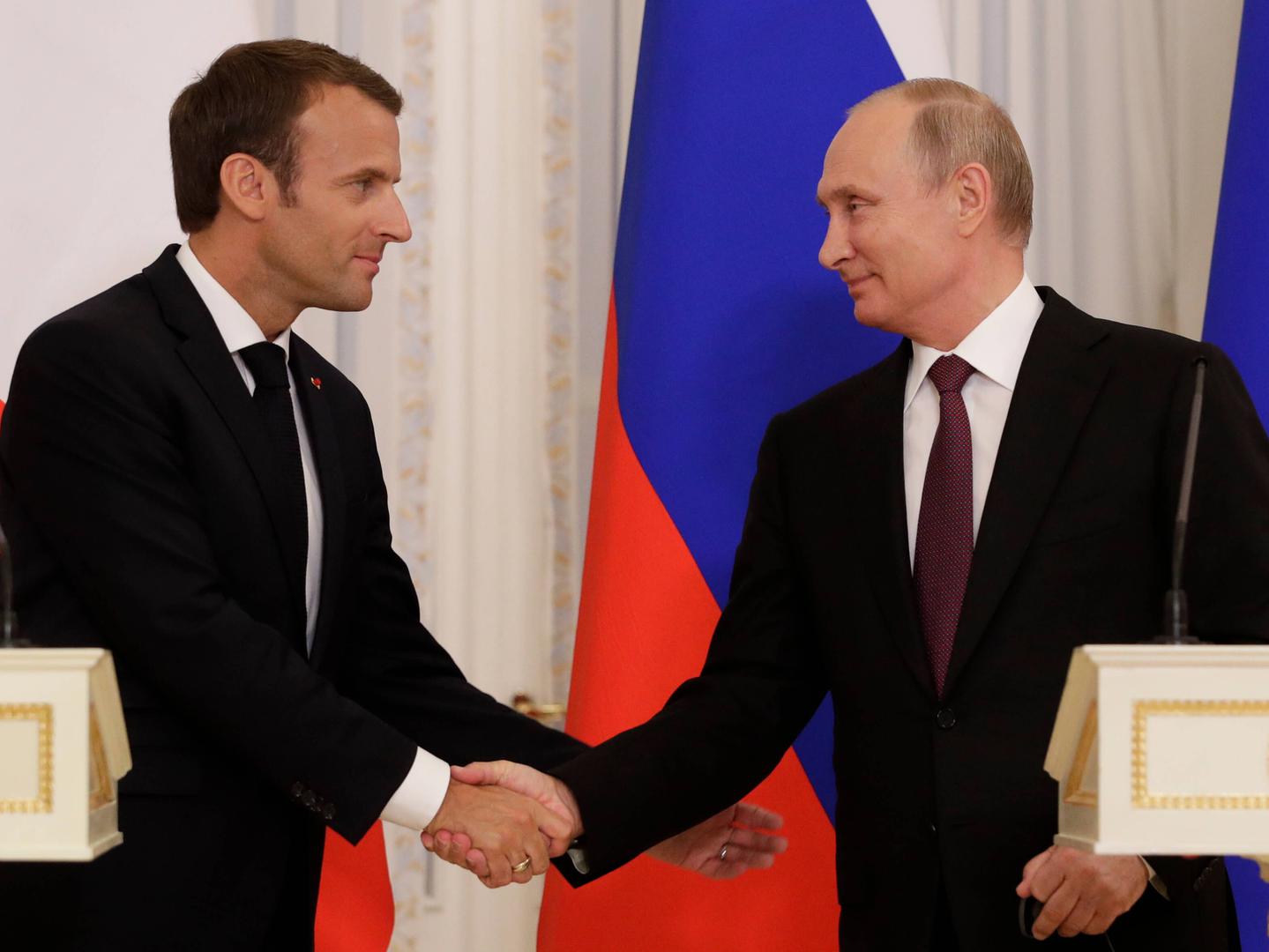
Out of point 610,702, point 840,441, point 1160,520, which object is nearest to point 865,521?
point 840,441

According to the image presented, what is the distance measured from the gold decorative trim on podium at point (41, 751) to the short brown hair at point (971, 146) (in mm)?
1495

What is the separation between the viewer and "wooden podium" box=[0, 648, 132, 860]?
4.83 feet

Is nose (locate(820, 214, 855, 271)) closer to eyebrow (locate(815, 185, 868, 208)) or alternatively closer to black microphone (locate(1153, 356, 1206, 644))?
eyebrow (locate(815, 185, 868, 208))

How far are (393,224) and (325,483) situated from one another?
17.5 inches

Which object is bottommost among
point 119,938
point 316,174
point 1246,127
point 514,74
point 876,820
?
point 119,938

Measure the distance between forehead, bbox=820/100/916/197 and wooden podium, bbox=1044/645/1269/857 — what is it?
1091mm

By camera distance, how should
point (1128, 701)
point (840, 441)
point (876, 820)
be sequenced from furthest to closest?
point (840, 441), point (876, 820), point (1128, 701)

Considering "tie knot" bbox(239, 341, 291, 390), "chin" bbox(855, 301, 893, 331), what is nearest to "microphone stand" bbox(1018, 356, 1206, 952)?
"chin" bbox(855, 301, 893, 331)

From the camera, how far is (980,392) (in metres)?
2.22

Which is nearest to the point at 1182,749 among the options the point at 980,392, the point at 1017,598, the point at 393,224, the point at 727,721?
the point at 1017,598

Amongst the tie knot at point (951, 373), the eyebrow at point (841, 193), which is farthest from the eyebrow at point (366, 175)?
the tie knot at point (951, 373)

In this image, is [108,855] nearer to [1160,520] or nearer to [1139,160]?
[1160,520]

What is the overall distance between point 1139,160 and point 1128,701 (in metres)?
2.03

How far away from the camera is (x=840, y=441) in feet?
7.54
